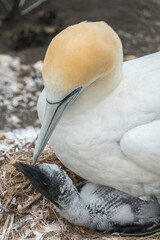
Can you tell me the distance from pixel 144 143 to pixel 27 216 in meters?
1.22

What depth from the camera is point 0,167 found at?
4250 millimetres

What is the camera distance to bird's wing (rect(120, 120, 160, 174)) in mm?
3176

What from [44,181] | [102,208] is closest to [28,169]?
[44,181]

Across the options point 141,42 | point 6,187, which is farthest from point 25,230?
point 141,42

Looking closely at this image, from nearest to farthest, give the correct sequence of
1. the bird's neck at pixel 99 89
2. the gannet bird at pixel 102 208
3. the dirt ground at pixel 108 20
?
1. the bird's neck at pixel 99 89
2. the gannet bird at pixel 102 208
3. the dirt ground at pixel 108 20

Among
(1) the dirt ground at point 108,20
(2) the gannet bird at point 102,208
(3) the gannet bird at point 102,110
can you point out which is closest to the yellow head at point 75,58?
(3) the gannet bird at point 102,110

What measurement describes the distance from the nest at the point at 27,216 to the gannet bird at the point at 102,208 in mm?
105

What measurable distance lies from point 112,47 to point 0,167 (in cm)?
171

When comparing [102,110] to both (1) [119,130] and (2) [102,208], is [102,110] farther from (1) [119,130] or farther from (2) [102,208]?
(2) [102,208]

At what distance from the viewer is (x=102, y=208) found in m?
3.73

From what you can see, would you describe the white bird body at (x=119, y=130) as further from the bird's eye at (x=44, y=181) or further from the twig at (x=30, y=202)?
the twig at (x=30, y=202)

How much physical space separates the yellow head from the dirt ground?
4347mm

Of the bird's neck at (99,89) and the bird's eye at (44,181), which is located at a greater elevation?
the bird's neck at (99,89)

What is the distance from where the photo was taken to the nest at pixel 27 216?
3.66m
